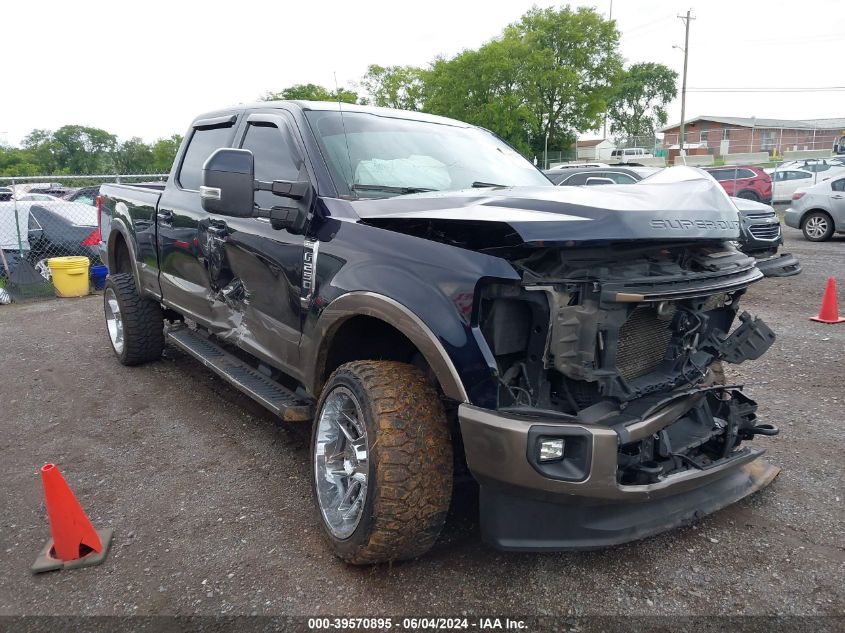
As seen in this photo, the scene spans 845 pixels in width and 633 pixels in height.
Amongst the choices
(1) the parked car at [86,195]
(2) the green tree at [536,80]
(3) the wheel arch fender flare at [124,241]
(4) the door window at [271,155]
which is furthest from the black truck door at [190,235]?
(2) the green tree at [536,80]

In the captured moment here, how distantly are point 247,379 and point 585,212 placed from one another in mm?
2441

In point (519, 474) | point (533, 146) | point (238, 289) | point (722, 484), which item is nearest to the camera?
point (519, 474)

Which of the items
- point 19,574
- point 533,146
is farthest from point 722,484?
point 533,146

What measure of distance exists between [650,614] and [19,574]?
2.67 meters

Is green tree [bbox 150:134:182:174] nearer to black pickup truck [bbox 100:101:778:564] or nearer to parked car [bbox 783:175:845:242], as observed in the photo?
parked car [bbox 783:175:845:242]

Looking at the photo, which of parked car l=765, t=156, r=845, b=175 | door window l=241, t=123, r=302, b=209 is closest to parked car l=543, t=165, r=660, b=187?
door window l=241, t=123, r=302, b=209

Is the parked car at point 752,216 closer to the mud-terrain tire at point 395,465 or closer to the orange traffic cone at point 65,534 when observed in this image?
the mud-terrain tire at point 395,465

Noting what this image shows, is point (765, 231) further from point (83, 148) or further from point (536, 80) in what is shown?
point (83, 148)

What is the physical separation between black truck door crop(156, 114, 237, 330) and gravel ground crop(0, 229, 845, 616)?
2.72ft

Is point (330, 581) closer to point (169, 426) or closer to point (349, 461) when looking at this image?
point (349, 461)

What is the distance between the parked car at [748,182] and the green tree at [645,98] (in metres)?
71.3

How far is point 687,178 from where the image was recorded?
9.39 ft

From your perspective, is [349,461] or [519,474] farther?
[349,461]

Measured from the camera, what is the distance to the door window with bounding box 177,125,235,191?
4410mm
